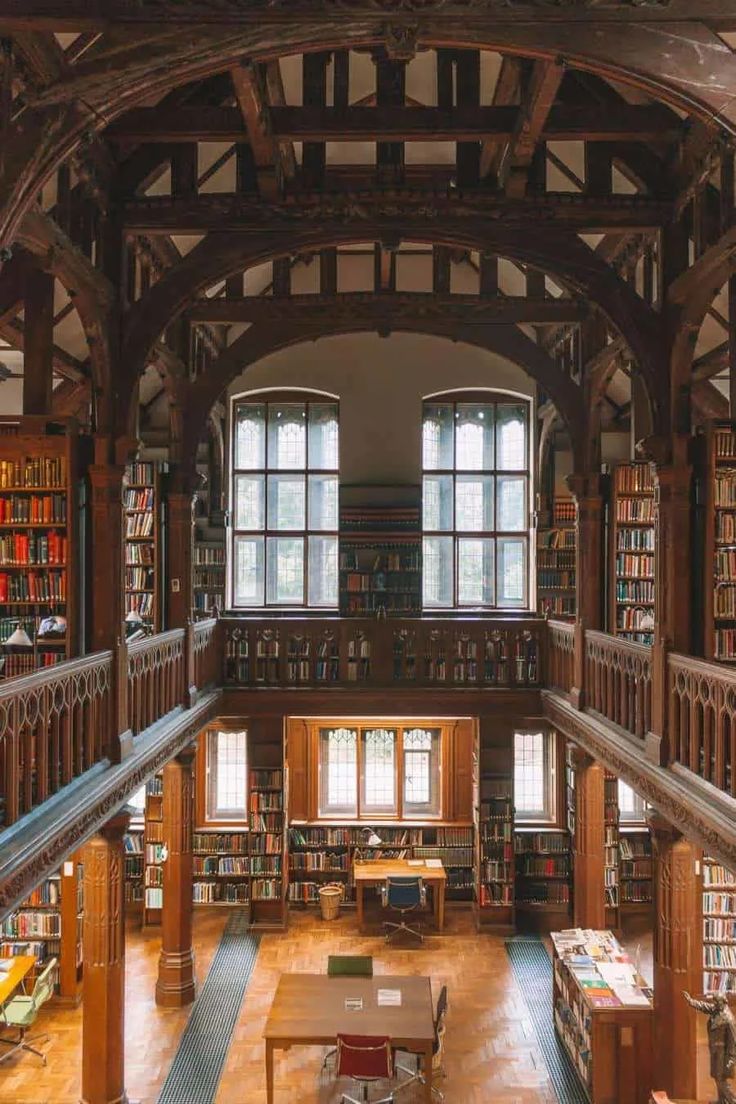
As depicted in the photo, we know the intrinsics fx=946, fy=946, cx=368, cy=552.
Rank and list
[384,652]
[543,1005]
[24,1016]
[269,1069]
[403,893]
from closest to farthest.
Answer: [269,1069], [24,1016], [543,1005], [384,652], [403,893]

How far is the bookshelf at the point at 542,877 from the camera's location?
11.9 meters

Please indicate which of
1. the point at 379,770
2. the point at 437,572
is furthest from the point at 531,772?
the point at 437,572

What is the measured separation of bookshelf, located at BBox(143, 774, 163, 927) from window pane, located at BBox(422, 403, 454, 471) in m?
5.69

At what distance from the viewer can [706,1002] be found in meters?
6.20

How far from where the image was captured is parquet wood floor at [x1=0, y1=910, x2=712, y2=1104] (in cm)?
795

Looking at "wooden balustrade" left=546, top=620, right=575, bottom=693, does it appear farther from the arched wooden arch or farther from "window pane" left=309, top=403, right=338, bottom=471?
"window pane" left=309, top=403, right=338, bottom=471

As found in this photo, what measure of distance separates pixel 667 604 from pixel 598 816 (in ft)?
12.1

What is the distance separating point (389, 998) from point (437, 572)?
6.24 metres

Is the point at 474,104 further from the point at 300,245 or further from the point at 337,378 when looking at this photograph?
the point at 337,378

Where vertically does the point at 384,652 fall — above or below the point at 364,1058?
above

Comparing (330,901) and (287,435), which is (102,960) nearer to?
(330,901)

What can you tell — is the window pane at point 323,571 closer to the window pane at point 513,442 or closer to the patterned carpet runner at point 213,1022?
the window pane at point 513,442

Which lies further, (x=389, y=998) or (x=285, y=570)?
(x=285, y=570)

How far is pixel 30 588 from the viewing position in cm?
775
